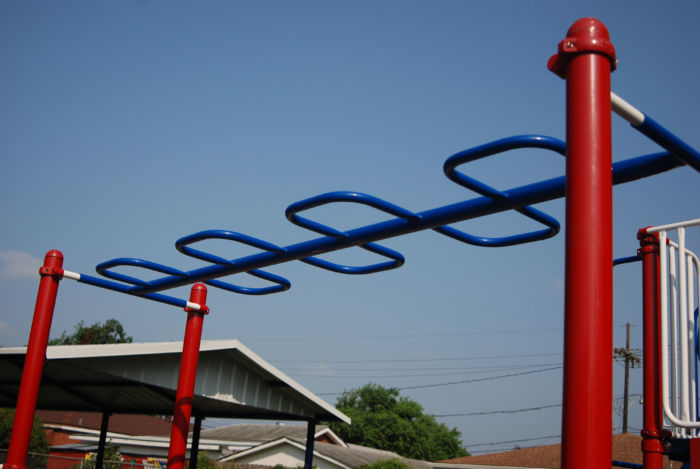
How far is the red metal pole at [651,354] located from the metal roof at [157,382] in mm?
7034

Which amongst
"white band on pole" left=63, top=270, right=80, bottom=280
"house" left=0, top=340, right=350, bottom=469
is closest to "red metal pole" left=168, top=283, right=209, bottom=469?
"white band on pole" left=63, top=270, right=80, bottom=280

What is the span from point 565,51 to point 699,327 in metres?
1.83

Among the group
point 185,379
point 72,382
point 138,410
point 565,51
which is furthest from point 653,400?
point 138,410

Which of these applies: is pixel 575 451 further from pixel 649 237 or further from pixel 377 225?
pixel 649 237

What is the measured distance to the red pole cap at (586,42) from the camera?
68.7 inches

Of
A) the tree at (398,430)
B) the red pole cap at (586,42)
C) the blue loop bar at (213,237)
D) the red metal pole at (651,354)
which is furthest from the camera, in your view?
the tree at (398,430)

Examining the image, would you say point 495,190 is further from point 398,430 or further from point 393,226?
point 398,430

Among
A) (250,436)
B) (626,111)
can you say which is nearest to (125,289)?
(626,111)

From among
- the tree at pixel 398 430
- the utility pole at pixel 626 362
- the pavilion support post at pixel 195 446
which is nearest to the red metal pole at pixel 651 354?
the pavilion support post at pixel 195 446

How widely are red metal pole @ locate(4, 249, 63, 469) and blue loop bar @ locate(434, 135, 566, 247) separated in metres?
2.85

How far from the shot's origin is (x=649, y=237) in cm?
347

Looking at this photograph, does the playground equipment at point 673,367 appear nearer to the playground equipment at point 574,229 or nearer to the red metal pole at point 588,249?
the playground equipment at point 574,229

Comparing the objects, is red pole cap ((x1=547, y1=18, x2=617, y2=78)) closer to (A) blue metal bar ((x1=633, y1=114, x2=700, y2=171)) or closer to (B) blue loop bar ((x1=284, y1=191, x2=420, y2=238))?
(A) blue metal bar ((x1=633, y1=114, x2=700, y2=171))

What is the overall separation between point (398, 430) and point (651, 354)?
173ft
